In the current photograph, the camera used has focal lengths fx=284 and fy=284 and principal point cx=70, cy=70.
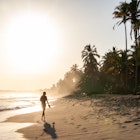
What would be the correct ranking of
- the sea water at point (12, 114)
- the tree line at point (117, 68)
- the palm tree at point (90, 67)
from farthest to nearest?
the palm tree at point (90, 67) → the tree line at point (117, 68) → the sea water at point (12, 114)

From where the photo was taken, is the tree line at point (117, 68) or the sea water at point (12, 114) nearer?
the sea water at point (12, 114)

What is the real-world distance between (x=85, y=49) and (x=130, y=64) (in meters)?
21.7

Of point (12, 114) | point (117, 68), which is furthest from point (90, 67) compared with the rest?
point (12, 114)

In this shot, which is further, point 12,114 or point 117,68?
point 117,68

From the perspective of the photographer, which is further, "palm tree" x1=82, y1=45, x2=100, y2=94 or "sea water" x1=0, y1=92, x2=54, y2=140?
"palm tree" x1=82, y1=45, x2=100, y2=94

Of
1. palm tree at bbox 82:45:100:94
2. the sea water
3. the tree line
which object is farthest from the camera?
palm tree at bbox 82:45:100:94

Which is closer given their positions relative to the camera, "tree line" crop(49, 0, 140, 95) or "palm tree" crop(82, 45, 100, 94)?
"tree line" crop(49, 0, 140, 95)

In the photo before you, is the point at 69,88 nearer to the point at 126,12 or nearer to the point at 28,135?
the point at 126,12

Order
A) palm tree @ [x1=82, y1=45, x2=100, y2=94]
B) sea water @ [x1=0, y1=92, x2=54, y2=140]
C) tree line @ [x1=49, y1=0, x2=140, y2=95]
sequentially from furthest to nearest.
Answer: palm tree @ [x1=82, y1=45, x2=100, y2=94] → tree line @ [x1=49, y1=0, x2=140, y2=95] → sea water @ [x1=0, y1=92, x2=54, y2=140]

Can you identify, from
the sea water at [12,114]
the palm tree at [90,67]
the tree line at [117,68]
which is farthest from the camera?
the palm tree at [90,67]

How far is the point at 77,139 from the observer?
32.2 ft

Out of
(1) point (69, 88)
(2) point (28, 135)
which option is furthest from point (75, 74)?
(2) point (28, 135)

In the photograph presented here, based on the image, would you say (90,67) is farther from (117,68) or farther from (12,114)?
(12,114)

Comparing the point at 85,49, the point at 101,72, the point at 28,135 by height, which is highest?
the point at 85,49
